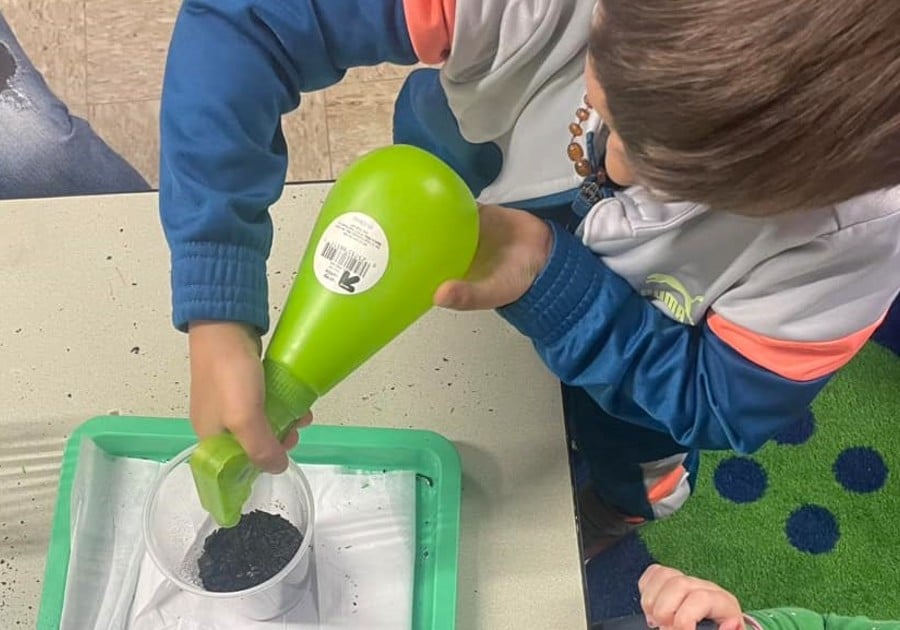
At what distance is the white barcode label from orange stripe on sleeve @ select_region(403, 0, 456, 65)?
4.4 inches

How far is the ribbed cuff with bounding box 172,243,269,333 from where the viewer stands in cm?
48

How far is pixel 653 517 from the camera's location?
801mm

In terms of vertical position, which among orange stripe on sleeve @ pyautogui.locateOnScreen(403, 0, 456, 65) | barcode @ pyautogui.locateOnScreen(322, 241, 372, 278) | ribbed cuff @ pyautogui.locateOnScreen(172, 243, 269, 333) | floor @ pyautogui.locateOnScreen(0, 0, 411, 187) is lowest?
floor @ pyautogui.locateOnScreen(0, 0, 411, 187)

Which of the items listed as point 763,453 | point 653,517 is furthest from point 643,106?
point 763,453

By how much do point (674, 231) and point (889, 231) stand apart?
0.32ft

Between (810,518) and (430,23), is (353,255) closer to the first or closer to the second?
(430,23)

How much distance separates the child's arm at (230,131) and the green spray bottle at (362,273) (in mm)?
23

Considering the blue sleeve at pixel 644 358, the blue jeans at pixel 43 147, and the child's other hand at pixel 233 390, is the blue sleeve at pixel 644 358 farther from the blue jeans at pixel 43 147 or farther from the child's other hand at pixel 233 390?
the blue jeans at pixel 43 147

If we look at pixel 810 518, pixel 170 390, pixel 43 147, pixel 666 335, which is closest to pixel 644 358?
pixel 666 335

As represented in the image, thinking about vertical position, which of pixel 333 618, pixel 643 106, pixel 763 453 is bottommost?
pixel 763 453

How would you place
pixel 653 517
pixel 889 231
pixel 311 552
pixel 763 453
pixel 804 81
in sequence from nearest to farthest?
pixel 804 81
pixel 889 231
pixel 311 552
pixel 653 517
pixel 763 453

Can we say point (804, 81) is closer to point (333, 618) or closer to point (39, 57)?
point (333, 618)

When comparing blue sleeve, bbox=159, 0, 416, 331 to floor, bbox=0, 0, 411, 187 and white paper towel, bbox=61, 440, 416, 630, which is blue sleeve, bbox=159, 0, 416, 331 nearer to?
white paper towel, bbox=61, 440, 416, 630

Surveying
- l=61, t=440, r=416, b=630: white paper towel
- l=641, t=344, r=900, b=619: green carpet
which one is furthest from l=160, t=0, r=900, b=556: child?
l=641, t=344, r=900, b=619: green carpet
